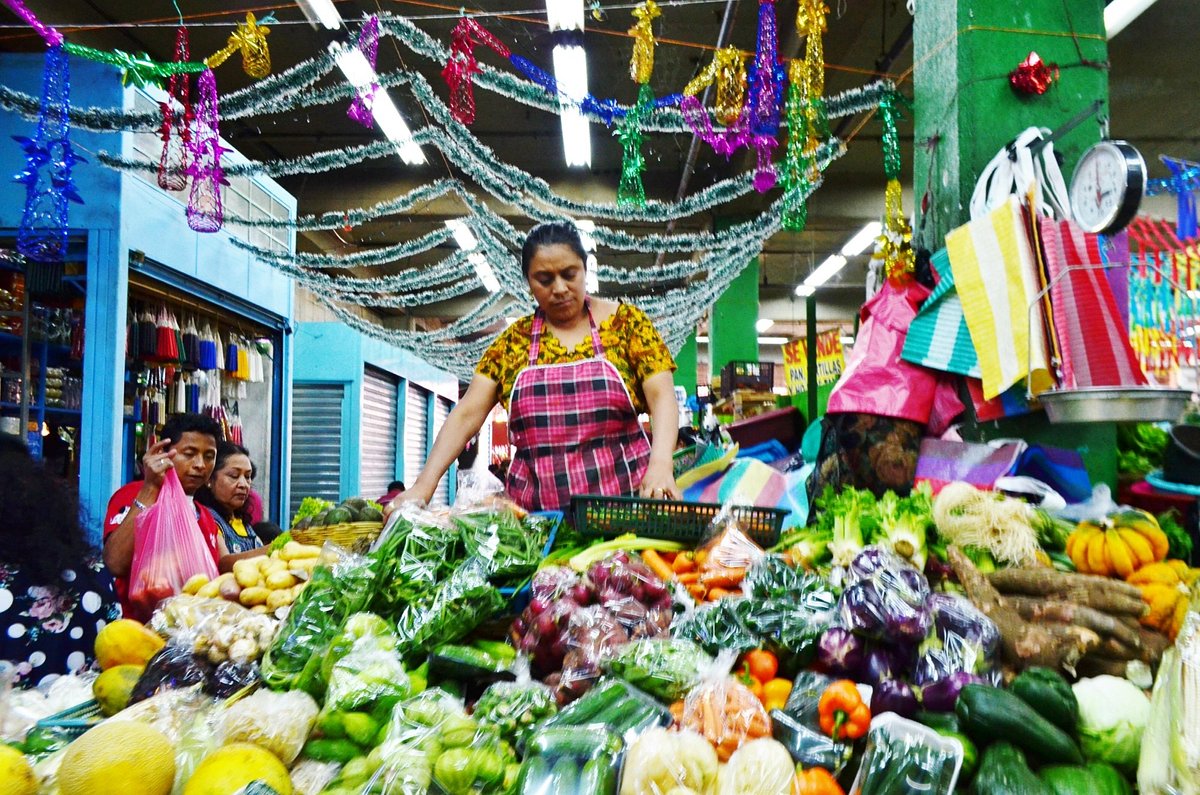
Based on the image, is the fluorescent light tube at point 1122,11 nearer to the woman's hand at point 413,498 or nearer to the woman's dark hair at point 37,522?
the woman's hand at point 413,498

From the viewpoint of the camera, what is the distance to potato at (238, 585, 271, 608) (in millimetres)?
2576

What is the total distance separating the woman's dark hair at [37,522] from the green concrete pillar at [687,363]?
18.2 meters

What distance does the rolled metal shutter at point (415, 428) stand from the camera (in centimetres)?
1969

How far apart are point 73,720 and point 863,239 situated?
14.3 metres

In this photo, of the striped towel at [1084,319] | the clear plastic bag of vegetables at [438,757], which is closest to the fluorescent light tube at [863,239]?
the striped towel at [1084,319]

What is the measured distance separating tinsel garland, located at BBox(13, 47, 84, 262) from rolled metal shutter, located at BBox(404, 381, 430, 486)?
13.1 metres

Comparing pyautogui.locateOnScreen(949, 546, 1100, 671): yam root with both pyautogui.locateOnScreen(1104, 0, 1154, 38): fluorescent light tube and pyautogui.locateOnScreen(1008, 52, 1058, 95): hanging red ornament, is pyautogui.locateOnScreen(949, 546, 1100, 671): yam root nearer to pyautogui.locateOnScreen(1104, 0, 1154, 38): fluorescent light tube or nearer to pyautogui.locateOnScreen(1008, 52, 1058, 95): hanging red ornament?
pyautogui.locateOnScreen(1008, 52, 1058, 95): hanging red ornament

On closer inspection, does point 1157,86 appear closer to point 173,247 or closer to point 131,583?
point 173,247

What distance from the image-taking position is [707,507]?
2732mm

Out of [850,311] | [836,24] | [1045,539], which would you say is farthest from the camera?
[850,311]

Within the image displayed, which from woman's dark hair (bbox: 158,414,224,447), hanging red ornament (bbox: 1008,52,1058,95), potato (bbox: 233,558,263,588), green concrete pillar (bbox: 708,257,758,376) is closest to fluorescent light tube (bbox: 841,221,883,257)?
green concrete pillar (bbox: 708,257,758,376)

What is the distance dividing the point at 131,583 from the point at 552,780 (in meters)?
2.61

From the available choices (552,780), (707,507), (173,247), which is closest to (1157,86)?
(707,507)

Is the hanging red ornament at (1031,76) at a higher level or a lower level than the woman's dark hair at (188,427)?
higher
